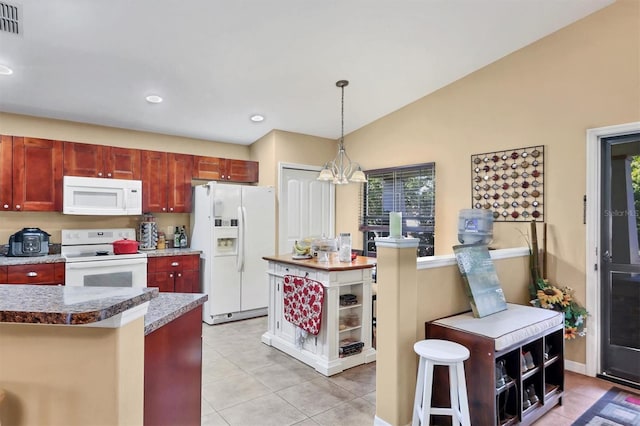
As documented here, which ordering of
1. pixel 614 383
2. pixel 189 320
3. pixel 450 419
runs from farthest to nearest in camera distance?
pixel 614 383 → pixel 450 419 → pixel 189 320

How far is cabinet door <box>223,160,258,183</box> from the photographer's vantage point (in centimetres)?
520

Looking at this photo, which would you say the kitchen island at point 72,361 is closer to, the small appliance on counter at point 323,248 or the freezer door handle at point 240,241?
the small appliance on counter at point 323,248

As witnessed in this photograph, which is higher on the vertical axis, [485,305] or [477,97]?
[477,97]

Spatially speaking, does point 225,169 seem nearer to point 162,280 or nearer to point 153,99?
point 153,99

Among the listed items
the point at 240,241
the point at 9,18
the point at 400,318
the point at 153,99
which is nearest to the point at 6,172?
the point at 153,99

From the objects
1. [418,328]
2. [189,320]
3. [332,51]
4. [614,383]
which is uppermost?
[332,51]

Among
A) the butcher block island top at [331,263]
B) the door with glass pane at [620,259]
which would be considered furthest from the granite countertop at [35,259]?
the door with glass pane at [620,259]

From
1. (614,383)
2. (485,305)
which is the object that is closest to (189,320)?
(485,305)

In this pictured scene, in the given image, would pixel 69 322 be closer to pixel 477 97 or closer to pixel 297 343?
pixel 297 343

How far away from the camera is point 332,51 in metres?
3.37

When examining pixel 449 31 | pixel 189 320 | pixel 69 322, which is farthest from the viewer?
pixel 449 31

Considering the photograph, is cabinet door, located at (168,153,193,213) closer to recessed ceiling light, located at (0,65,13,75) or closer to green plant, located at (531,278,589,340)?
recessed ceiling light, located at (0,65,13,75)

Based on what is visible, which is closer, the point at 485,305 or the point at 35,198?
the point at 485,305

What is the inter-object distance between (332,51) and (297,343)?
2.76 meters
